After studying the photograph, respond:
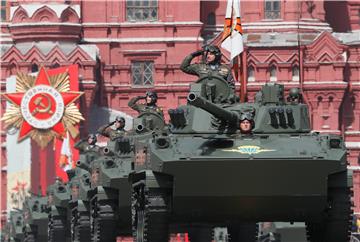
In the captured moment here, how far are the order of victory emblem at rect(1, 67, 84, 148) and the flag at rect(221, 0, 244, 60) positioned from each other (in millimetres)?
32876

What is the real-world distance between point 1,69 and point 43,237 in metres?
33.2

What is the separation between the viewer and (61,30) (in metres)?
87.6

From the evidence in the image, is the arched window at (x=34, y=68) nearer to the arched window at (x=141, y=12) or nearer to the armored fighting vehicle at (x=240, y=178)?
the arched window at (x=141, y=12)

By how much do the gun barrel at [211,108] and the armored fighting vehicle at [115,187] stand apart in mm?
6020

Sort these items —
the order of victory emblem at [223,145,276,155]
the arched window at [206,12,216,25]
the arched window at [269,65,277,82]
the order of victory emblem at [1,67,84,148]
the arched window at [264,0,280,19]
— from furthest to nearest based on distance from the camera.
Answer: the arched window at [206,12,216,25]
the arched window at [264,0,280,19]
the arched window at [269,65,277,82]
the order of victory emblem at [1,67,84,148]
the order of victory emblem at [223,145,276,155]

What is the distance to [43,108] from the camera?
277ft

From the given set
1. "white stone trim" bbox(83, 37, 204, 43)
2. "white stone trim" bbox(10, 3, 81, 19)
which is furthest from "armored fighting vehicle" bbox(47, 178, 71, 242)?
"white stone trim" bbox(83, 37, 204, 43)

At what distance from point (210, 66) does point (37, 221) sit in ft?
65.6

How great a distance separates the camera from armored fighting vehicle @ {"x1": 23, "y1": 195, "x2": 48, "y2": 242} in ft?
180

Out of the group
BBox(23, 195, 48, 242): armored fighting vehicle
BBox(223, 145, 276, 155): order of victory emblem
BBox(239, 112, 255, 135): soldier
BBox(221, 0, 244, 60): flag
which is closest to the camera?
BBox(223, 145, 276, 155): order of victory emblem

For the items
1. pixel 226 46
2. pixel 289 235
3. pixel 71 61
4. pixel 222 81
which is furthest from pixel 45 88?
pixel 222 81

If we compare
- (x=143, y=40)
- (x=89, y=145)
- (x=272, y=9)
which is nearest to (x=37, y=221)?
(x=89, y=145)

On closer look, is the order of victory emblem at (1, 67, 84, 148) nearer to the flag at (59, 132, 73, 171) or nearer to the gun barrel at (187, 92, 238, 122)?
the flag at (59, 132, 73, 171)

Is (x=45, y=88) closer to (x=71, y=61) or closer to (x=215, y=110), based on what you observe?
(x=71, y=61)
